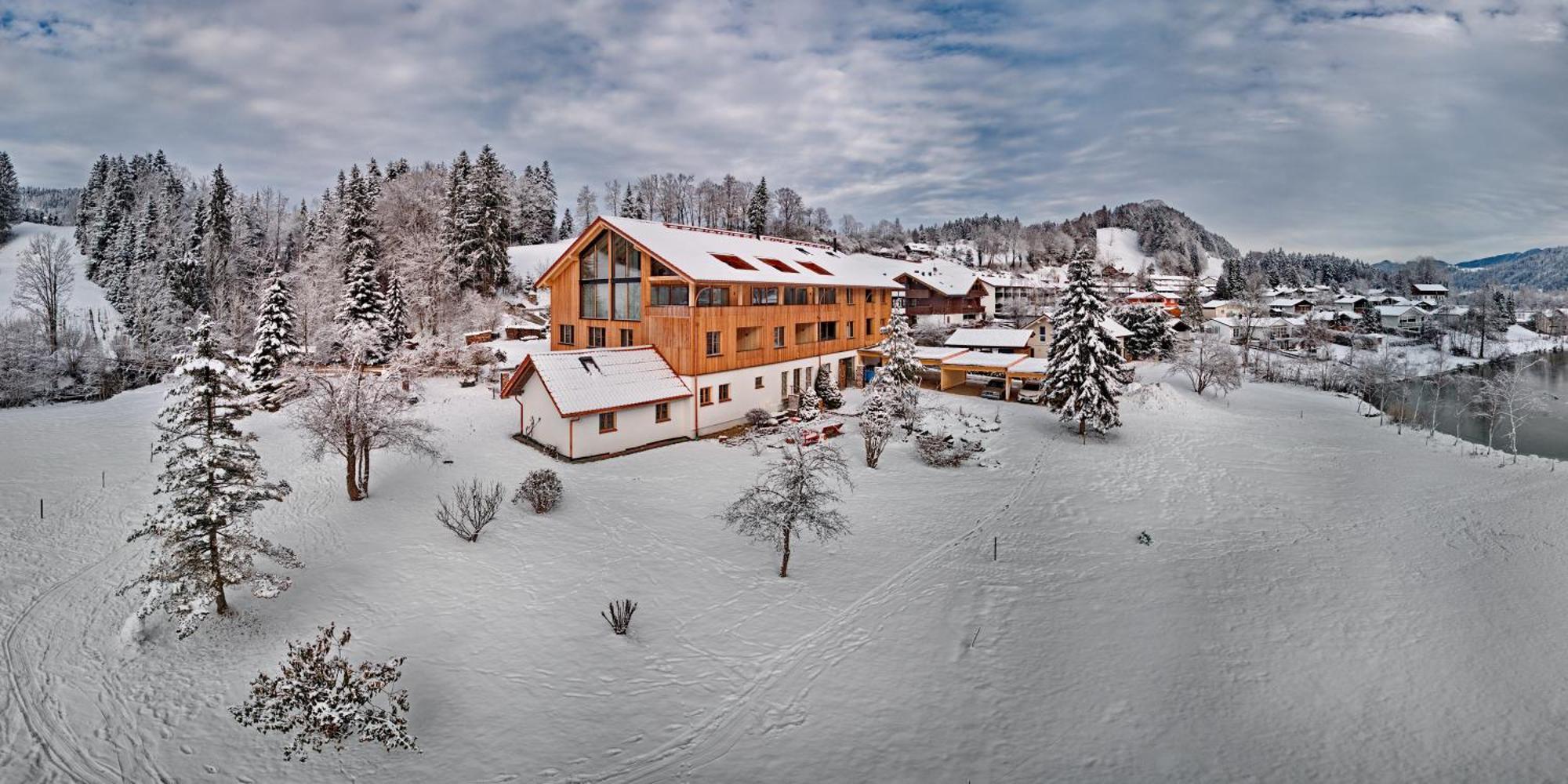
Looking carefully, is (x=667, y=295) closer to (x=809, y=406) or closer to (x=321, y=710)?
(x=809, y=406)

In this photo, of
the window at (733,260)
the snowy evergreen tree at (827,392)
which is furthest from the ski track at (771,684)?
the window at (733,260)

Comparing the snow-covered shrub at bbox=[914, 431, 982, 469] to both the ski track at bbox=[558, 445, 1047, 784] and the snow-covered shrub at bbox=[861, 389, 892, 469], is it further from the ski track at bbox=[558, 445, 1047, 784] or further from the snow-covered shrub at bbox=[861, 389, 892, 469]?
the ski track at bbox=[558, 445, 1047, 784]

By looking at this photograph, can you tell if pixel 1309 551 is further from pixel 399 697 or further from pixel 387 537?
pixel 387 537

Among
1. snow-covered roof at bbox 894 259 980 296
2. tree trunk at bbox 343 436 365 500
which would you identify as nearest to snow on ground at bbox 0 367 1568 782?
tree trunk at bbox 343 436 365 500

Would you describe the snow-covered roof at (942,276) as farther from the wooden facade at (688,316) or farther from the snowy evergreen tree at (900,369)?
the snowy evergreen tree at (900,369)

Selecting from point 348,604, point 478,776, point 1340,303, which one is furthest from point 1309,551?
point 1340,303
